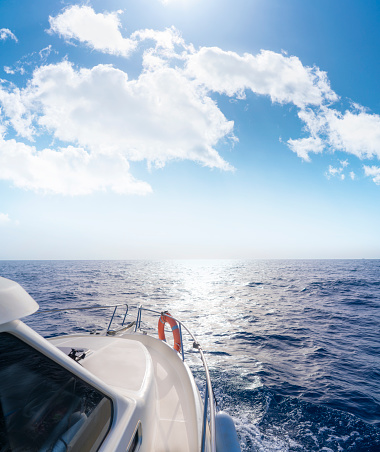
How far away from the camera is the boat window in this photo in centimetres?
130

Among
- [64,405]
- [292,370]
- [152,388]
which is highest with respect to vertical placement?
[64,405]

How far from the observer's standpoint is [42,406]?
4.69 ft

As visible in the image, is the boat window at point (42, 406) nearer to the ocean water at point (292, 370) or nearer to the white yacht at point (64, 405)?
the white yacht at point (64, 405)

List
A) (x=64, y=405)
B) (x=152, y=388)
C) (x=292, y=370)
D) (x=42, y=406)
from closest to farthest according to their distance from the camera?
(x=42, y=406)
(x=64, y=405)
(x=152, y=388)
(x=292, y=370)

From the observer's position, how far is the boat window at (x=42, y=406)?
1.30 m

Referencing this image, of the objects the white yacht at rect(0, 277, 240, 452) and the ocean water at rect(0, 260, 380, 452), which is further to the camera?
the ocean water at rect(0, 260, 380, 452)

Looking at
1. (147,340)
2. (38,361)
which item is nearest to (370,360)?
(147,340)

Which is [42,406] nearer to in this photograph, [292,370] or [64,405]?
[64,405]

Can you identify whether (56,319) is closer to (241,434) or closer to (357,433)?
(241,434)

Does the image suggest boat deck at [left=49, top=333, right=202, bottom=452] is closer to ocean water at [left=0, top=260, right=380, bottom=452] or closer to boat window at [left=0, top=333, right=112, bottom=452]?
boat window at [left=0, top=333, right=112, bottom=452]

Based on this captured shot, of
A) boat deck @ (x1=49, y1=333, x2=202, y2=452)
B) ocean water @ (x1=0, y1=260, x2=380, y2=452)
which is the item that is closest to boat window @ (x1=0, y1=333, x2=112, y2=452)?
boat deck @ (x1=49, y1=333, x2=202, y2=452)

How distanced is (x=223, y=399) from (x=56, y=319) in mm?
12443

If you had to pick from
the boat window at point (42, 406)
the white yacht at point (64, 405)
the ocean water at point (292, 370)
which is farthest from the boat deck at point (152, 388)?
the ocean water at point (292, 370)

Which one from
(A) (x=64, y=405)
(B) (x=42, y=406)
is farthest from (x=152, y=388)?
(B) (x=42, y=406)
